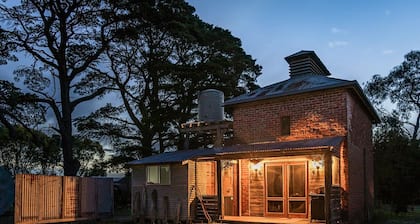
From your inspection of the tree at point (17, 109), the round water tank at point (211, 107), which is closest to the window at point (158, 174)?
the round water tank at point (211, 107)

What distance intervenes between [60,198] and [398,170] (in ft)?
64.6

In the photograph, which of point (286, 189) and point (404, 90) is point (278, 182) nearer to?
point (286, 189)

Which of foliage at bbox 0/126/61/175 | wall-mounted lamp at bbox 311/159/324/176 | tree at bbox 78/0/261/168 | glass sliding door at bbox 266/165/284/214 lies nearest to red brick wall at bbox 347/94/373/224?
wall-mounted lamp at bbox 311/159/324/176

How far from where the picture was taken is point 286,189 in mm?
14961

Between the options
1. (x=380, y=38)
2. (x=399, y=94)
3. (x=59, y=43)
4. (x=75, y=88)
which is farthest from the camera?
(x=399, y=94)

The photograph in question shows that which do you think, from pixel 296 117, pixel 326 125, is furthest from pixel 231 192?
pixel 326 125

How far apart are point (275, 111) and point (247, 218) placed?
13.2ft

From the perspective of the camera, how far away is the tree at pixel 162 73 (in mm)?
27641

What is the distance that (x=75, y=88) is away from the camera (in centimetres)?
2905

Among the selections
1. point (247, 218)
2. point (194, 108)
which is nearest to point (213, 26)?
point (194, 108)

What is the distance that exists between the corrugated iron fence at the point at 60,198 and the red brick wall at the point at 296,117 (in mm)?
7522

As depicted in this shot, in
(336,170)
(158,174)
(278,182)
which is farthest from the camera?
(158,174)

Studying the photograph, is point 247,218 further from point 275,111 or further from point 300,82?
point 300,82

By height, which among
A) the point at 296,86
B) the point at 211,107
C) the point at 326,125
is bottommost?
the point at 326,125
